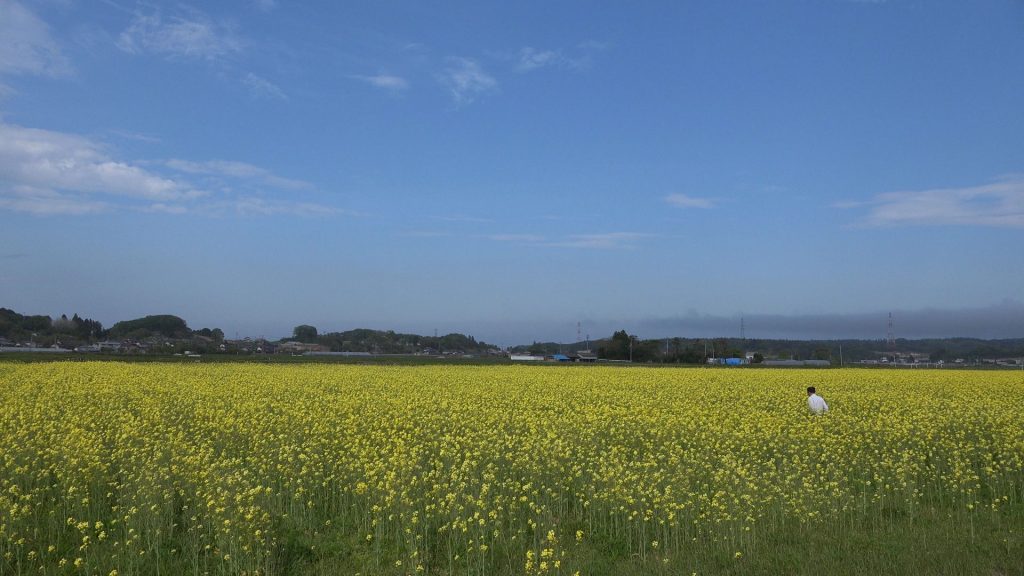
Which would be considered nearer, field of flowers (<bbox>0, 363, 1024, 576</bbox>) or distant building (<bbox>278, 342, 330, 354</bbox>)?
field of flowers (<bbox>0, 363, 1024, 576</bbox>)

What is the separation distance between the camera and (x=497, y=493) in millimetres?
10898

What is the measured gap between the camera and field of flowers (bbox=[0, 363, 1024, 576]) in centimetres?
863

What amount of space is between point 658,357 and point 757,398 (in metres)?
89.3

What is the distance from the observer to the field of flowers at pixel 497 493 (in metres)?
8.63

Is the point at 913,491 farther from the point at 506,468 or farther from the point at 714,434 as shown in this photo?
the point at 506,468

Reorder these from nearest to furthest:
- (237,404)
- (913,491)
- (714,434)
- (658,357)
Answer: (913,491), (714,434), (237,404), (658,357)

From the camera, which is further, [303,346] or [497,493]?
[303,346]

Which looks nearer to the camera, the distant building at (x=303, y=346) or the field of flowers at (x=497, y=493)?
the field of flowers at (x=497, y=493)

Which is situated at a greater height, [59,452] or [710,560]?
[59,452]

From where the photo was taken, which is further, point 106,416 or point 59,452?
point 106,416

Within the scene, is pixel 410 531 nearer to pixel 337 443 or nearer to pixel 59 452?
pixel 337 443

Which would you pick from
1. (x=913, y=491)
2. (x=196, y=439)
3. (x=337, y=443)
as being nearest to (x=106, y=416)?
(x=196, y=439)

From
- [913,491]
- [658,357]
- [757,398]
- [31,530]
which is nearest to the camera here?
[31,530]

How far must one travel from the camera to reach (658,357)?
11294 centimetres
